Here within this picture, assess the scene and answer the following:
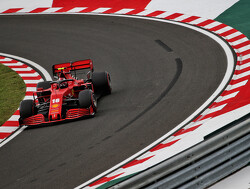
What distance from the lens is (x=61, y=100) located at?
40.0ft

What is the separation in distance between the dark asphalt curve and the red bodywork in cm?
25

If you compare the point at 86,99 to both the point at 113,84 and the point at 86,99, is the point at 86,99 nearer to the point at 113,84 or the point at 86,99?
the point at 86,99

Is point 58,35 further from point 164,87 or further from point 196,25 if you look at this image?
point 164,87

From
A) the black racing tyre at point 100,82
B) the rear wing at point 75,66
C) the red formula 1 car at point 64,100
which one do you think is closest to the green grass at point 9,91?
the red formula 1 car at point 64,100

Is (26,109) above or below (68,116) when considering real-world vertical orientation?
above

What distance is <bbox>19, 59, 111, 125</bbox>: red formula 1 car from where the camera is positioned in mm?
12125

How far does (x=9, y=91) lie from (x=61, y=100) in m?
4.12

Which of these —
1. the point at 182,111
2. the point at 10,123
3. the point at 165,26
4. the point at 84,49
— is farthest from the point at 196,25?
the point at 10,123

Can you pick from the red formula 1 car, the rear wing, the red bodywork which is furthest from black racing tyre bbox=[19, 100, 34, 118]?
the rear wing

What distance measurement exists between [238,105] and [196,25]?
26.8ft

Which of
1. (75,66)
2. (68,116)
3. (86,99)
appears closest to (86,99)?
(86,99)

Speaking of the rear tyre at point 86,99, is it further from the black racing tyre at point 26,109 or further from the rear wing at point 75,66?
the rear wing at point 75,66

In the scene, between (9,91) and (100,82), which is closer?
(100,82)

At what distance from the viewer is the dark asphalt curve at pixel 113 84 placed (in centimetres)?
1013
